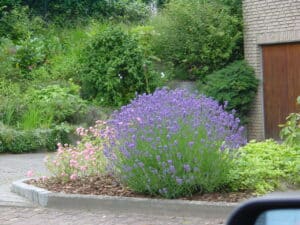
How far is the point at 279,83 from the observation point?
610 inches

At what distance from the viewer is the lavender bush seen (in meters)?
7.57

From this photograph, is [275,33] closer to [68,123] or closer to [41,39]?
[68,123]

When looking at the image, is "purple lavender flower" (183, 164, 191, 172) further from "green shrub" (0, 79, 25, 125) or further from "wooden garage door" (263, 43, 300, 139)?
"green shrub" (0, 79, 25, 125)

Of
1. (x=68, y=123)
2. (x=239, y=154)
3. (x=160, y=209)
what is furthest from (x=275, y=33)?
(x=160, y=209)

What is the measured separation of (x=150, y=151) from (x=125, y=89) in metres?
9.08

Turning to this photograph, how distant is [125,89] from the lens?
1670cm

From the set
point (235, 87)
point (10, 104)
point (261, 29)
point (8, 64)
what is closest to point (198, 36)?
point (261, 29)

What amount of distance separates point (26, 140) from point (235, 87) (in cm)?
489

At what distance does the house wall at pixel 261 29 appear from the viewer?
15.1 m

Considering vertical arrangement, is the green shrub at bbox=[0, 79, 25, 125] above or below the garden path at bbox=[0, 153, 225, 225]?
above

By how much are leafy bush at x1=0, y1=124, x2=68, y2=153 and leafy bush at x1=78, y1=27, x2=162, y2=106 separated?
246 cm

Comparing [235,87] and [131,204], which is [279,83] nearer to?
[235,87]

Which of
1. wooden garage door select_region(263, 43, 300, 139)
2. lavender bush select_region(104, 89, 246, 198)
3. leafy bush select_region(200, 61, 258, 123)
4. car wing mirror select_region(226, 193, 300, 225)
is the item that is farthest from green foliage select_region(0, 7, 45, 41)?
car wing mirror select_region(226, 193, 300, 225)

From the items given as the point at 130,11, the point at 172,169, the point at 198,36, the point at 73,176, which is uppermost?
the point at 130,11
